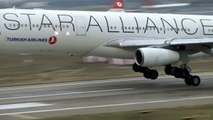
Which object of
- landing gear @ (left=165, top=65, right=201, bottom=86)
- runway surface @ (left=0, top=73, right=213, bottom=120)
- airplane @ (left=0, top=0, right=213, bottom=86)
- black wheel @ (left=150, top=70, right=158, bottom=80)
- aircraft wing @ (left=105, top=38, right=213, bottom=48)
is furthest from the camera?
black wheel @ (left=150, top=70, right=158, bottom=80)

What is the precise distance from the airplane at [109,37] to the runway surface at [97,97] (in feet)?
4.14

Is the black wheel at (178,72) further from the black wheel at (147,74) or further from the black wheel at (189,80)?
the black wheel at (147,74)

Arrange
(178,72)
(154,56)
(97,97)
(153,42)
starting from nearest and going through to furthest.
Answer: (97,97) → (154,56) → (153,42) → (178,72)

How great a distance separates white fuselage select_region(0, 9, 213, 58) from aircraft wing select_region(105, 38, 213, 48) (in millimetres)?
231

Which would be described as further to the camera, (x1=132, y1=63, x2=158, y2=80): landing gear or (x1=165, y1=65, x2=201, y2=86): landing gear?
(x1=132, y1=63, x2=158, y2=80): landing gear

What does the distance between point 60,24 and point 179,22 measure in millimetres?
6891

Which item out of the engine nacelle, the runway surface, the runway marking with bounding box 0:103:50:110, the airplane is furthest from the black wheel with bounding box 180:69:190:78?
the runway marking with bounding box 0:103:50:110

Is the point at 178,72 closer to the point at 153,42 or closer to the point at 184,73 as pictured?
the point at 184,73

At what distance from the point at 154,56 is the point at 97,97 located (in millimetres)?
3643

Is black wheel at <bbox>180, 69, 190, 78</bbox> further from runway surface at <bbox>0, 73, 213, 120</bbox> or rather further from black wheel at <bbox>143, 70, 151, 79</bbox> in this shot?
black wheel at <bbox>143, 70, 151, 79</bbox>

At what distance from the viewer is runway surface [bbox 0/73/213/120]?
20.0 meters

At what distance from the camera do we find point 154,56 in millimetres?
25297

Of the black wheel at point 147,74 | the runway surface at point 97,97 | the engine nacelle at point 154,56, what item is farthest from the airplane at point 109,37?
the runway surface at point 97,97

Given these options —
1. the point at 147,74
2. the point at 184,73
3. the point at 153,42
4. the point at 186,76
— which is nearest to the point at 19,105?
the point at 153,42
